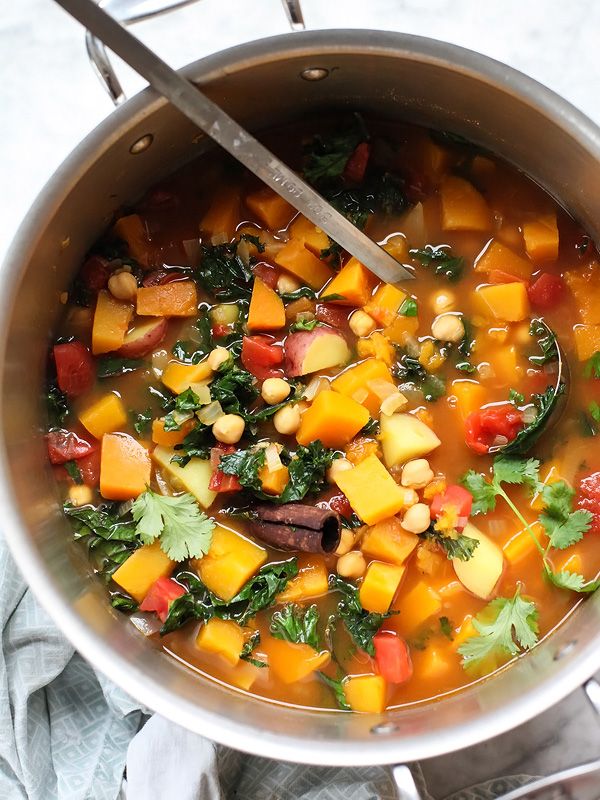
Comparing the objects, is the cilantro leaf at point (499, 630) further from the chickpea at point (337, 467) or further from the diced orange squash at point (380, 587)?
the chickpea at point (337, 467)

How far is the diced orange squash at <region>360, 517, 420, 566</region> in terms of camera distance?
126 inches

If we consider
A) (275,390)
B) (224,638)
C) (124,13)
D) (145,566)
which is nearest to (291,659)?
(224,638)

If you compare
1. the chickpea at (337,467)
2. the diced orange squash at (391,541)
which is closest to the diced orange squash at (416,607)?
the diced orange squash at (391,541)

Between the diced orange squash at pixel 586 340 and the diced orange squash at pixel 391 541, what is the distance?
968 mm

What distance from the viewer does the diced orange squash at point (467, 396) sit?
3.29 metres

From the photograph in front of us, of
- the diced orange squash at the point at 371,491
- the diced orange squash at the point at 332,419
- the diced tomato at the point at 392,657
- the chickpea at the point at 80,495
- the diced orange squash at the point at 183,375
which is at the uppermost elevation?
the diced orange squash at the point at 183,375

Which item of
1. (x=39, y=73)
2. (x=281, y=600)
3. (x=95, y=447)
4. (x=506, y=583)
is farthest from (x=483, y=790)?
(x=39, y=73)

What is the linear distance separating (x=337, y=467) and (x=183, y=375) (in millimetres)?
667

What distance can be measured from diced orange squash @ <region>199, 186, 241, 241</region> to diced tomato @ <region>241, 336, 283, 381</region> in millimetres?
430

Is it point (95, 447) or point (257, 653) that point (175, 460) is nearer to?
point (95, 447)

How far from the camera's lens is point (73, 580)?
10.3ft

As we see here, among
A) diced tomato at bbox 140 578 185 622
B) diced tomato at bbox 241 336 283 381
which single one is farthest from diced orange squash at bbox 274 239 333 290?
diced tomato at bbox 140 578 185 622

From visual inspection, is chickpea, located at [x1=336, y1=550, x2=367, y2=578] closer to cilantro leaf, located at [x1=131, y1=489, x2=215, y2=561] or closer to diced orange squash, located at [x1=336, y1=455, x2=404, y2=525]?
diced orange squash, located at [x1=336, y1=455, x2=404, y2=525]

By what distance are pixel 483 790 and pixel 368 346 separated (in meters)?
1.80
